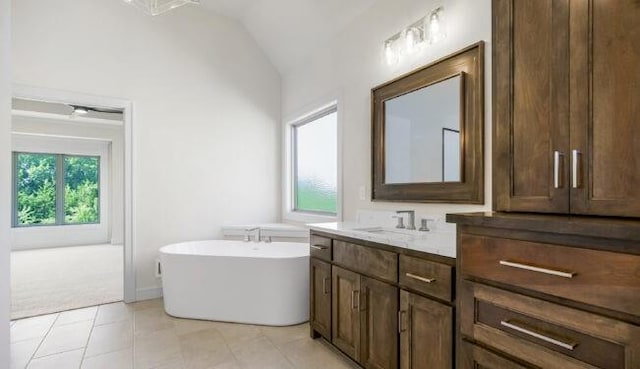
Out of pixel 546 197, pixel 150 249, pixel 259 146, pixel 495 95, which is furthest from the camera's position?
pixel 259 146

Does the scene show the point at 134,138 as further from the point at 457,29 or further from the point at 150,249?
the point at 457,29

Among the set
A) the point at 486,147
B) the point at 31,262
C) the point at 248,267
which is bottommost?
the point at 31,262

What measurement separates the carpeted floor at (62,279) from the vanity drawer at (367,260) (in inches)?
110

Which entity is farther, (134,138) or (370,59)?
(134,138)

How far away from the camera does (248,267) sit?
9.46 feet

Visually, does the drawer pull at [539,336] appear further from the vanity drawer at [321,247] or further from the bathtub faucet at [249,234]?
the bathtub faucet at [249,234]

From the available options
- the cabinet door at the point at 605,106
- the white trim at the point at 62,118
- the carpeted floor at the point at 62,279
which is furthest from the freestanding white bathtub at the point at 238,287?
the white trim at the point at 62,118

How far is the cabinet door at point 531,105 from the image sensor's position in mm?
1153

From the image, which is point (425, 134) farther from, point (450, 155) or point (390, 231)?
point (390, 231)

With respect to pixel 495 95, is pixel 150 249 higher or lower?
lower

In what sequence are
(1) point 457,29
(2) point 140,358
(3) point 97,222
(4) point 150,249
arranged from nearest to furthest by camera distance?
(1) point 457,29 < (2) point 140,358 < (4) point 150,249 < (3) point 97,222

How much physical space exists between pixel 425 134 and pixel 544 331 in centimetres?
150

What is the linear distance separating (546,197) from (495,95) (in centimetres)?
45

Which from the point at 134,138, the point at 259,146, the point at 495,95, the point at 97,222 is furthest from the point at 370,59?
the point at 97,222
